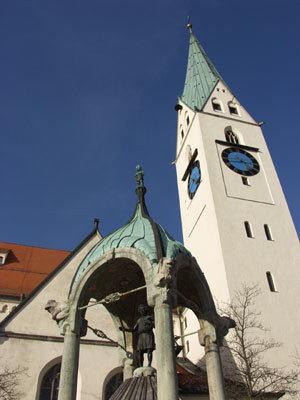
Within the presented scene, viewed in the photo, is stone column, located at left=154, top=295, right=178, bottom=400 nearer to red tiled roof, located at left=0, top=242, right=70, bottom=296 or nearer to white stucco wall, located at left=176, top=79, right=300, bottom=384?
→ red tiled roof, located at left=0, top=242, right=70, bottom=296

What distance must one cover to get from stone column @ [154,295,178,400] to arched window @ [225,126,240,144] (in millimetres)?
20052

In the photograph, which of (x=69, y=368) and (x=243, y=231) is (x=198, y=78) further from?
(x=69, y=368)

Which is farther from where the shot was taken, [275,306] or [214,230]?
[214,230]

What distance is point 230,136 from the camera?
25938mm

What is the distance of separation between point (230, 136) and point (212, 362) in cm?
2026

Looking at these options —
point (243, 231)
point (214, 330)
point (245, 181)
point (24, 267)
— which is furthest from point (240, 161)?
point (214, 330)

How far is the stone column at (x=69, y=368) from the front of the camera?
6.45 metres

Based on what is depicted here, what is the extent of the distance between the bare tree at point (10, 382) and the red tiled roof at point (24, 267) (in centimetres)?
478

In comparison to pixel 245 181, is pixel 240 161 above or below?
above

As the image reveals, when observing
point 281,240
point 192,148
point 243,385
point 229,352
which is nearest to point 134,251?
point 243,385

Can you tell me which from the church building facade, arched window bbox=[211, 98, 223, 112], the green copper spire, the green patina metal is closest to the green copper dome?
the church building facade

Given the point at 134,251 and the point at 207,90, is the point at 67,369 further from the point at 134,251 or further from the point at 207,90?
the point at 207,90

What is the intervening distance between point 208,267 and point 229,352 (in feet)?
17.0

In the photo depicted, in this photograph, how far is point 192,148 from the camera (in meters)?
25.8
